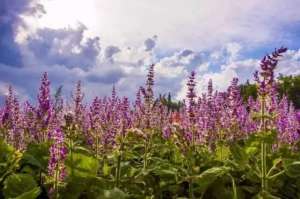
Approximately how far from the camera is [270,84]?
18.2 feet

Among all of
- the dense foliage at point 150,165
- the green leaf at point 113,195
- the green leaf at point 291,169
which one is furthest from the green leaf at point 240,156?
the green leaf at point 113,195

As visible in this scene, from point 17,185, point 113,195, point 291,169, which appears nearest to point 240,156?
point 291,169

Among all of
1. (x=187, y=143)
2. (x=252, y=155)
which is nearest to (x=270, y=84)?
(x=252, y=155)

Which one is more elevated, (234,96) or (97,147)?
(234,96)

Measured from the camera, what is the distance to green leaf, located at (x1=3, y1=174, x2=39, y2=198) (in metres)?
4.17

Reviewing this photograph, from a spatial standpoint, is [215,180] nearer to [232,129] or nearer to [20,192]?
[20,192]

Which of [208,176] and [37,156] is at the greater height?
[37,156]

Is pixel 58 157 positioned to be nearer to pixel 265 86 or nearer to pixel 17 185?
pixel 17 185

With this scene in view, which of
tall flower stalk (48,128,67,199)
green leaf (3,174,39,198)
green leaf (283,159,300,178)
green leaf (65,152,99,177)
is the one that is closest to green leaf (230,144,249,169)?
green leaf (283,159,300,178)

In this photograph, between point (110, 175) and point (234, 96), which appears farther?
point (234, 96)

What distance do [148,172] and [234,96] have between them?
259cm

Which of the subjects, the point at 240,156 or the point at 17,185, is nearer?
the point at 17,185

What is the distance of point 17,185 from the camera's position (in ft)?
13.8

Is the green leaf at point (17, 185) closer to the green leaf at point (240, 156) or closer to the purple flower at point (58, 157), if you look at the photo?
the purple flower at point (58, 157)
